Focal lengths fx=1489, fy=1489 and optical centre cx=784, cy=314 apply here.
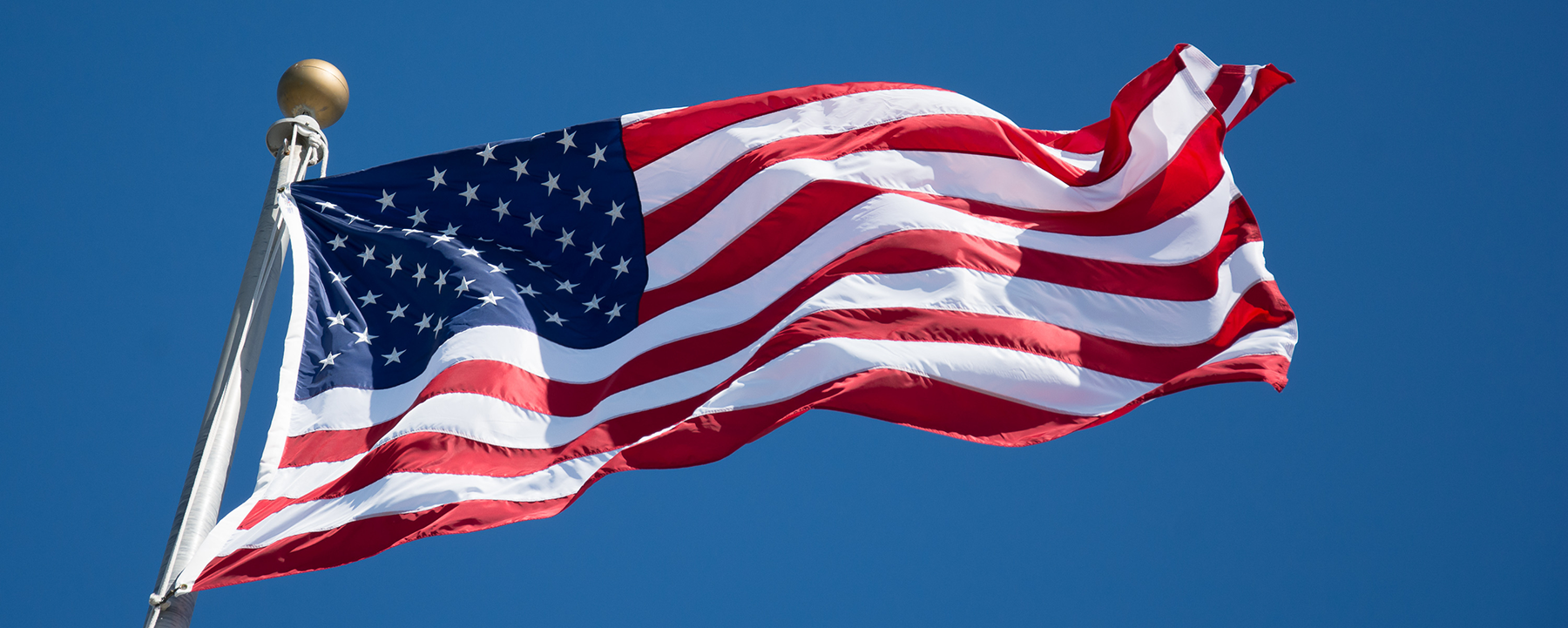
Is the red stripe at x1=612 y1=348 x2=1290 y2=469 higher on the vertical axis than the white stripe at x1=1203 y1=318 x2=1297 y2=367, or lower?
lower

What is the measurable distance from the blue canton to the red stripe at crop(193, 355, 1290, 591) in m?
1.26

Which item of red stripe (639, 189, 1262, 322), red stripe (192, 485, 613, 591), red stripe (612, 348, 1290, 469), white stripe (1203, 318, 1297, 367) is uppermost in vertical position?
red stripe (639, 189, 1262, 322)

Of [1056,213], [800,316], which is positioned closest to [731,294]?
[800,316]

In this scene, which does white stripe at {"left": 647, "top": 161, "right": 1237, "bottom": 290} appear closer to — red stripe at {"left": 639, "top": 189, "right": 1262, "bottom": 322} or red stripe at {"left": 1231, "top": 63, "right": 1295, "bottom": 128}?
red stripe at {"left": 639, "top": 189, "right": 1262, "bottom": 322}

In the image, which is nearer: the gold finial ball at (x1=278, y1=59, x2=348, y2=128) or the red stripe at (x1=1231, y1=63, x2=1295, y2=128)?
the gold finial ball at (x1=278, y1=59, x2=348, y2=128)

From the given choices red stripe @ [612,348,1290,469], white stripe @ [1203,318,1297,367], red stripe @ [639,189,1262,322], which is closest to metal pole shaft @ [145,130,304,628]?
red stripe @ [612,348,1290,469]

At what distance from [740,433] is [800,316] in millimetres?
1185

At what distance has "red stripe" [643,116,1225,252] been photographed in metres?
11.4

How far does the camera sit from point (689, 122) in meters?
11.6

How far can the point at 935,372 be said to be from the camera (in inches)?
395

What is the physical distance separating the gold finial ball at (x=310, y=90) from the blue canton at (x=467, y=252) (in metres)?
0.56

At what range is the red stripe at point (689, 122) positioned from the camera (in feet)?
37.8

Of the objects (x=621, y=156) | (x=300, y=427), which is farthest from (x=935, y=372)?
(x=300, y=427)

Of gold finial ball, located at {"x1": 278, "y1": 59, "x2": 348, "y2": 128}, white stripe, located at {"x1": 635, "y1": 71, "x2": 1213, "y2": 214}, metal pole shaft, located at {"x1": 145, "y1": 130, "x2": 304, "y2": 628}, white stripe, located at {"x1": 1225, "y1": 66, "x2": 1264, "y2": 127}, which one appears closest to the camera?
metal pole shaft, located at {"x1": 145, "y1": 130, "x2": 304, "y2": 628}
